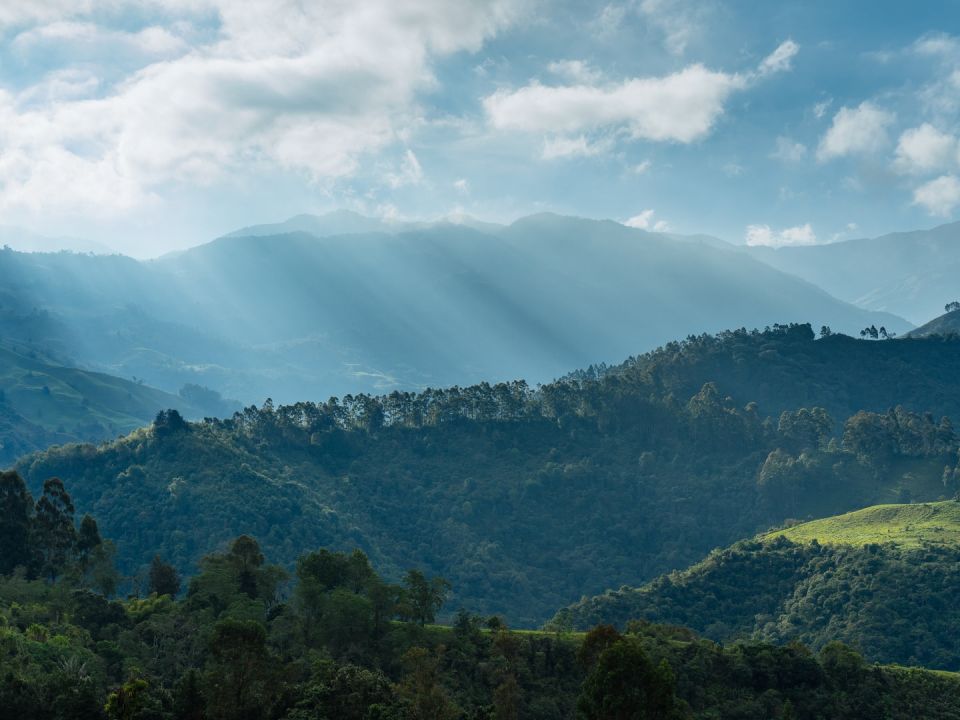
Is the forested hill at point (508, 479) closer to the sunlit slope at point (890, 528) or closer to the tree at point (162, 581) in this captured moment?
the sunlit slope at point (890, 528)

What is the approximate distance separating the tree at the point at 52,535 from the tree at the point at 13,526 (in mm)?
1055

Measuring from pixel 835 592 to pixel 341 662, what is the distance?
6819cm

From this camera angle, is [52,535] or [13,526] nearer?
[13,526]

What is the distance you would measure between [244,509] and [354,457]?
35145 millimetres

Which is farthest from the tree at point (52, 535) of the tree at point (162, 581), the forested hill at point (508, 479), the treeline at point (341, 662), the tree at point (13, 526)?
the forested hill at point (508, 479)

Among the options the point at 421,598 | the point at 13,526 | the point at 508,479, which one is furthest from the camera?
the point at 508,479

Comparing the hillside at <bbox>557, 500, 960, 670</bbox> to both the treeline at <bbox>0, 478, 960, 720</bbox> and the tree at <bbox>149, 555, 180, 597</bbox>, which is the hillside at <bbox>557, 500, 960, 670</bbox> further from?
the tree at <bbox>149, 555, 180, 597</bbox>

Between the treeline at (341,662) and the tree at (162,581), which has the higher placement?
the tree at (162,581)

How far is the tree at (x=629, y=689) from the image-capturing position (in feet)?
120

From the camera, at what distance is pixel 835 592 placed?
3880 inches

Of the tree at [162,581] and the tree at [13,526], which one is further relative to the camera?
the tree at [162,581]

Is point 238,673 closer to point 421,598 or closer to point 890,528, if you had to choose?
point 421,598

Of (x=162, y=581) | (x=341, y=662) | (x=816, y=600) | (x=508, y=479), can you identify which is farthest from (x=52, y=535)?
(x=508, y=479)

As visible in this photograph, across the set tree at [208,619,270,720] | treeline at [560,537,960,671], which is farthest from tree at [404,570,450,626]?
tree at [208,619,270,720]
